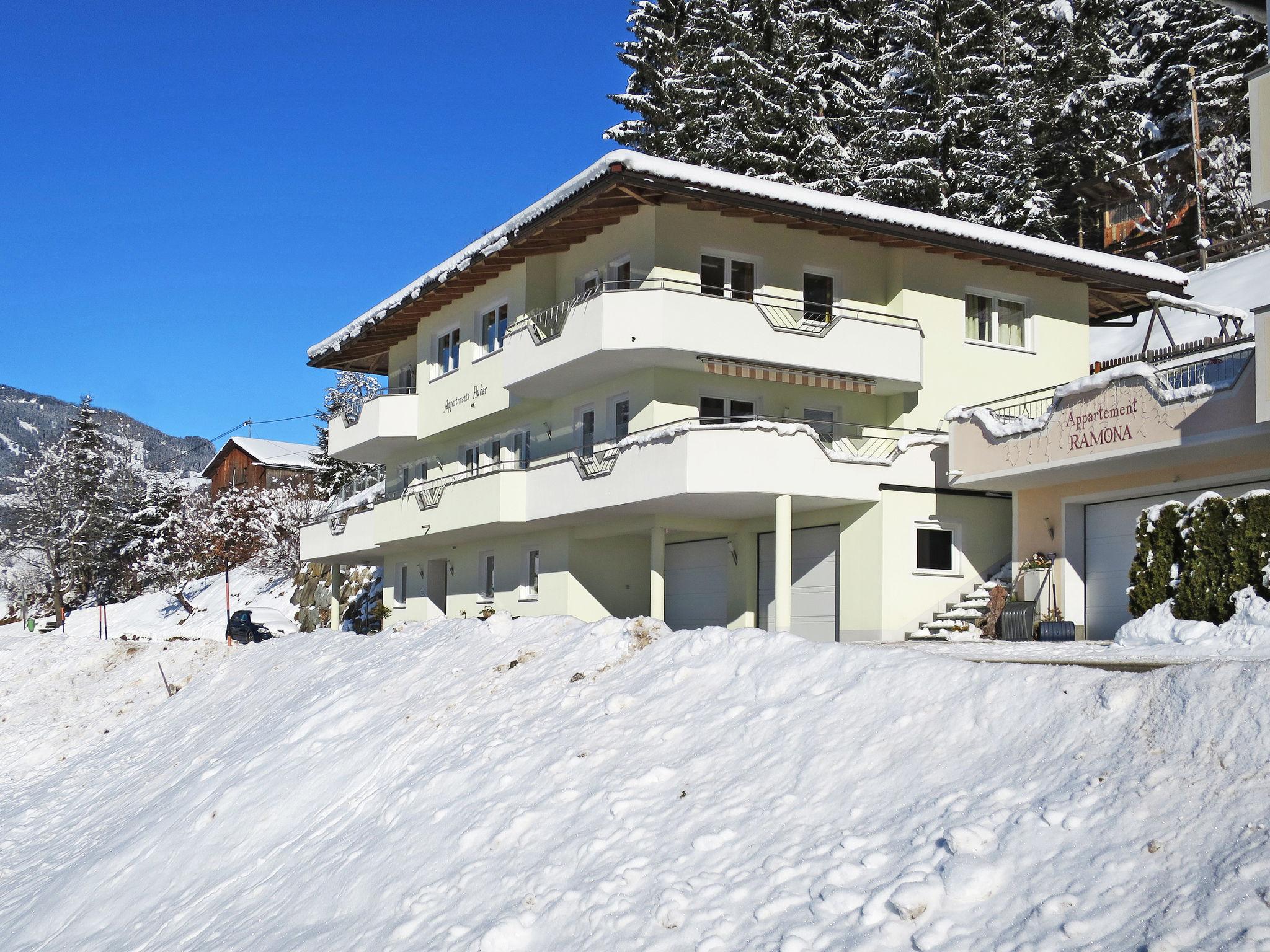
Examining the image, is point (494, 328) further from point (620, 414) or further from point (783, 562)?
point (783, 562)

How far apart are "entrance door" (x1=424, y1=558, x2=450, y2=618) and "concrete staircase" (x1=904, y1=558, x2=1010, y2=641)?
708 inches

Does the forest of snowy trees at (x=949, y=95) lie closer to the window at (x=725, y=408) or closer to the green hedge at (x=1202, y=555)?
the window at (x=725, y=408)

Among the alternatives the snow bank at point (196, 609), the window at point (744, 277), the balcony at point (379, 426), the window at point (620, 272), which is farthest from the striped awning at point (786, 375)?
the snow bank at point (196, 609)

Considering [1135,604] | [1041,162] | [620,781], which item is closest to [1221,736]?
[620,781]

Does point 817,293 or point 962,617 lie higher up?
point 817,293

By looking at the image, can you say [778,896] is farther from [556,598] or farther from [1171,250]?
[1171,250]

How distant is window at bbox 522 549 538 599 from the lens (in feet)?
107

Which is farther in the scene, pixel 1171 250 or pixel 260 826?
pixel 1171 250

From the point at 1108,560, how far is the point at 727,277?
10214 mm

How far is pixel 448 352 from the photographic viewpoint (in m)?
37.1

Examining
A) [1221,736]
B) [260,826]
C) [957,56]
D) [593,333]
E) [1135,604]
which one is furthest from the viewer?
[957,56]

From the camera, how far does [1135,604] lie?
1877 cm

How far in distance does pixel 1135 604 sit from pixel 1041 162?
37726mm

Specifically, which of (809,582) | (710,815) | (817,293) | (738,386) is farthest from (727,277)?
(710,815)
